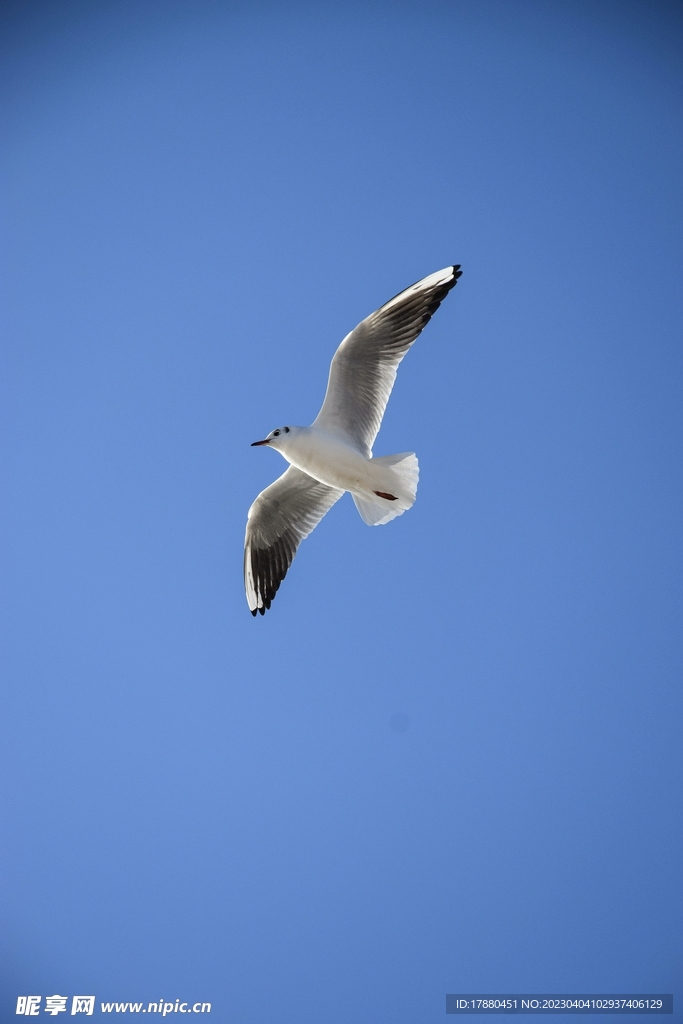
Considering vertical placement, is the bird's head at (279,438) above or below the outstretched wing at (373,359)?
below

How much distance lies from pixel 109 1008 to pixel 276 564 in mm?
3576

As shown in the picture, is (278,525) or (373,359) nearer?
(373,359)

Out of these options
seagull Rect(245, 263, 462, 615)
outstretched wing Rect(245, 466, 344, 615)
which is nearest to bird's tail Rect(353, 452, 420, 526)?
seagull Rect(245, 263, 462, 615)

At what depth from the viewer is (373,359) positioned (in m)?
5.57

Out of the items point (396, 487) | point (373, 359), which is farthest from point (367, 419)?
point (396, 487)

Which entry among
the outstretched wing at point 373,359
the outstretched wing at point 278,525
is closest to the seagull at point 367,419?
the outstretched wing at point 373,359

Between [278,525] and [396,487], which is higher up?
[396,487]

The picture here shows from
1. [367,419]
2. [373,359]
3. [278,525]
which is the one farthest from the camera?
[278,525]

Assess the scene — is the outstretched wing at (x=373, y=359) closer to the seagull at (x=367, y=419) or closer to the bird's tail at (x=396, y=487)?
the seagull at (x=367, y=419)

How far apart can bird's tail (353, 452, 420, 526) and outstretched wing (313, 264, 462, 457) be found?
0.32 m

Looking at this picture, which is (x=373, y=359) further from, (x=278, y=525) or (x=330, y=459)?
(x=278, y=525)

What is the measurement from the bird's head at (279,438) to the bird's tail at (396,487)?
48 centimetres

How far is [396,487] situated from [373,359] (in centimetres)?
70

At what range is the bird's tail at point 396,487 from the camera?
5383 mm
